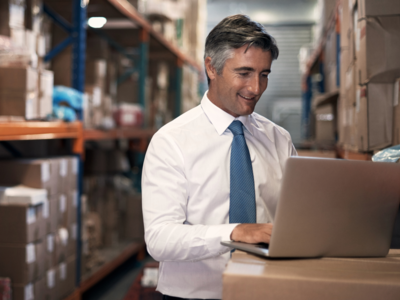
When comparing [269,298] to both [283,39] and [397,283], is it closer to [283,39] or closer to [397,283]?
[397,283]

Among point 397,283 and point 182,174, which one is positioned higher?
point 182,174

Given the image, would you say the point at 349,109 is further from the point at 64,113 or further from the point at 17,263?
the point at 17,263

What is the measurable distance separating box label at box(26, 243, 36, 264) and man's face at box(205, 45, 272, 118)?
167 cm

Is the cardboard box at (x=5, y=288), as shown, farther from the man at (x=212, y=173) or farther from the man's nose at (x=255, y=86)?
the man's nose at (x=255, y=86)

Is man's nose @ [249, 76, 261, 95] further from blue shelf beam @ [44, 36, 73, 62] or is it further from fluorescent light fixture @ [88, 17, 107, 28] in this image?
fluorescent light fixture @ [88, 17, 107, 28]

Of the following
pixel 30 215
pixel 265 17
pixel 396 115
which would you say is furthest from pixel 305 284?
pixel 265 17

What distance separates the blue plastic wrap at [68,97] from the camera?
3.31m

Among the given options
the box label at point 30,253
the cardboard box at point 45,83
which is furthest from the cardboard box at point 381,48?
the box label at point 30,253

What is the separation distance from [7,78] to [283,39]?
27.7ft

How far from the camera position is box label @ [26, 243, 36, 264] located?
2.72 meters

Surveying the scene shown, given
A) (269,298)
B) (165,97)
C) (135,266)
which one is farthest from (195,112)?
(165,97)

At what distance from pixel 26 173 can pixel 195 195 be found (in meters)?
1.72

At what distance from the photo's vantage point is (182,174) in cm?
163

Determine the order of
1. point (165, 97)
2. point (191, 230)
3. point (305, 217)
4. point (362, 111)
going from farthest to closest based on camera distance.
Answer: point (165, 97), point (362, 111), point (191, 230), point (305, 217)
